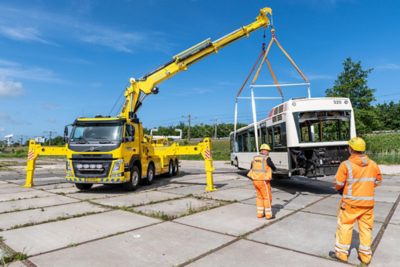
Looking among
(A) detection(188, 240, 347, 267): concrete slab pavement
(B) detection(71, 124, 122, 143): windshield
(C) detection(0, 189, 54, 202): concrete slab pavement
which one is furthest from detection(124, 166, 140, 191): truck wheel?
(A) detection(188, 240, 347, 267): concrete slab pavement

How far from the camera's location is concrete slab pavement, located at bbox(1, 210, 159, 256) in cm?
534

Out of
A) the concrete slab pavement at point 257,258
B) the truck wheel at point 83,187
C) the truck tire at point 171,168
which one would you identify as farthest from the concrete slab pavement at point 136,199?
the truck tire at point 171,168

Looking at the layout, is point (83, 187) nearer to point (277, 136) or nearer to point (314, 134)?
point (277, 136)

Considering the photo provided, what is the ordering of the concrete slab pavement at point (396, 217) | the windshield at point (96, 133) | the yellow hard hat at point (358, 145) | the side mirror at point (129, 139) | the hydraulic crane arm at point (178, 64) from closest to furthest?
the yellow hard hat at point (358, 145) < the concrete slab pavement at point (396, 217) < the windshield at point (96, 133) < the side mirror at point (129, 139) < the hydraulic crane arm at point (178, 64)

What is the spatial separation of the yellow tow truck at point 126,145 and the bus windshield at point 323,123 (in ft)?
11.0

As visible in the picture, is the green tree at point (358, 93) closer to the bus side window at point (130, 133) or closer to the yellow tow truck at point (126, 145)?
the yellow tow truck at point (126, 145)

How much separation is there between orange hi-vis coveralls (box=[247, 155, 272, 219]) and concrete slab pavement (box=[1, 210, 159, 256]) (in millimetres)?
2275

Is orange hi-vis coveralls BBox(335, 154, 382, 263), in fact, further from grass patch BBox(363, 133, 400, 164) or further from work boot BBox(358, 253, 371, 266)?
grass patch BBox(363, 133, 400, 164)

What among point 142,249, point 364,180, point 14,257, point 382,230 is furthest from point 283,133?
point 14,257

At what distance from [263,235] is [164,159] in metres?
10.3

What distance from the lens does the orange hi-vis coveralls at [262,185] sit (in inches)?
276

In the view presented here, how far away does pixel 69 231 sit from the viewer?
20.2 feet

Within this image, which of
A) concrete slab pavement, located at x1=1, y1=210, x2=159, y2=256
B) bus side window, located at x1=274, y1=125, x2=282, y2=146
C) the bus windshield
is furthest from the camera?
bus side window, located at x1=274, y1=125, x2=282, y2=146

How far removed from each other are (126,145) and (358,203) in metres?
8.20
